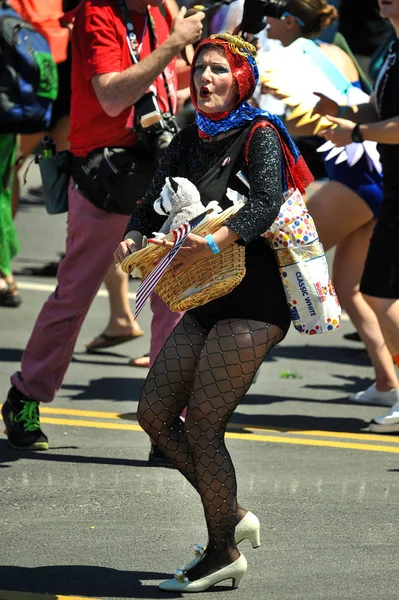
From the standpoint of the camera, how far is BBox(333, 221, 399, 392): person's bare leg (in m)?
6.86

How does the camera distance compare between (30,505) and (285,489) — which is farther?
(285,489)

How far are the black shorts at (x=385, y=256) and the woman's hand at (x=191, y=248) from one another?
231 centimetres

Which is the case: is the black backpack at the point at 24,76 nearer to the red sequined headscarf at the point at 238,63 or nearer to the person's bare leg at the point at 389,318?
the person's bare leg at the point at 389,318

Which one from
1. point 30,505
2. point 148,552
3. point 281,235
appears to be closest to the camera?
point 281,235

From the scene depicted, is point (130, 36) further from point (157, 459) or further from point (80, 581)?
point (80, 581)

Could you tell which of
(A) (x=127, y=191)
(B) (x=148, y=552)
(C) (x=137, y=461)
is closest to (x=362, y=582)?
(B) (x=148, y=552)

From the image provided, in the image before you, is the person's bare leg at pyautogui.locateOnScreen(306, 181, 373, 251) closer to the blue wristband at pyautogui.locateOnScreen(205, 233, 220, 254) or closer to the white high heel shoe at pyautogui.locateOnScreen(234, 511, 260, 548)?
the white high heel shoe at pyautogui.locateOnScreen(234, 511, 260, 548)

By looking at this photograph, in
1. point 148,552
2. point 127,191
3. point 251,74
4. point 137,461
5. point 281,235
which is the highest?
point 251,74

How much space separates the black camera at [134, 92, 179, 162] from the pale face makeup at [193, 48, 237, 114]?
1294 mm

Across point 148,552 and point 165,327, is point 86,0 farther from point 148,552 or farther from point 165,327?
point 148,552

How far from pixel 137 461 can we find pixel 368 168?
225 centimetres

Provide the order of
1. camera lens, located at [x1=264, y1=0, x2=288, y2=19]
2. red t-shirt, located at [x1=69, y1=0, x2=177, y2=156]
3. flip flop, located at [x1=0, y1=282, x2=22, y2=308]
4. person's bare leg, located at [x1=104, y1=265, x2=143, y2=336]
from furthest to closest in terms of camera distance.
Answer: flip flop, located at [x1=0, y1=282, x2=22, y2=308], person's bare leg, located at [x1=104, y1=265, x2=143, y2=336], camera lens, located at [x1=264, y1=0, x2=288, y2=19], red t-shirt, located at [x1=69, y1=0, x2=177, y2=156]

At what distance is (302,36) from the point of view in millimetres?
7293

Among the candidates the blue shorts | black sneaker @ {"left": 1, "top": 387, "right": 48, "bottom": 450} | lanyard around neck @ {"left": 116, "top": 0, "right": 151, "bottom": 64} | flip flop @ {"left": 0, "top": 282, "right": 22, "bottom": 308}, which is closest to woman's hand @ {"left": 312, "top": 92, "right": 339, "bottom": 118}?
the blue shorts
